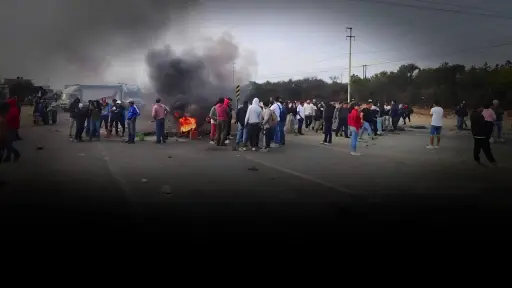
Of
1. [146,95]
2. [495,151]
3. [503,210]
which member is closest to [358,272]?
[503,210]

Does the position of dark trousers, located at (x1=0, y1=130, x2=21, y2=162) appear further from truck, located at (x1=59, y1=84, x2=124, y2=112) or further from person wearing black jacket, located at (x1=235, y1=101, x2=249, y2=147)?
person wearing black jacket, located at (x1=235, y1=101, x2=249, y2=147)

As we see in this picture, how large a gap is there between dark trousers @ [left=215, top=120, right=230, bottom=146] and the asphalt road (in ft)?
5.00

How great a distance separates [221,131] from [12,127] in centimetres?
602

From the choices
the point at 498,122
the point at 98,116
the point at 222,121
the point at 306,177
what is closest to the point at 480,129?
the point at 306,177

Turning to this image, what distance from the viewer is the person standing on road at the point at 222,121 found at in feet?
47.9

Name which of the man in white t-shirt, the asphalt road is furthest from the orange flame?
the man in white t-shirt

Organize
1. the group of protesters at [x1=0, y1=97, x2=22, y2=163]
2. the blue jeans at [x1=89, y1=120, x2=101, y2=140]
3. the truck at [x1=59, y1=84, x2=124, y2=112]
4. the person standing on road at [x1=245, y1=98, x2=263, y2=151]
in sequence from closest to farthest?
the group of protesters at [x1=0, y1=97, x2=22, y2=163] → the truck at [x1=59, y1=84, x2=124, y2=112] → the person standing on road at [x1=245, y1=98, x2=263, y2=151] → the blue jeans at [x1=89, y1=120, x2=101, y2=140]

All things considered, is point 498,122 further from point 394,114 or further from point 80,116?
point 80,116

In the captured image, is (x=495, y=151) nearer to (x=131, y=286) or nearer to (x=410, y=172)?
(x=410, y=172)

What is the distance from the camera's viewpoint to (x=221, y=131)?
48.9 ft

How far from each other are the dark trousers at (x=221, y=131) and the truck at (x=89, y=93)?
337cm

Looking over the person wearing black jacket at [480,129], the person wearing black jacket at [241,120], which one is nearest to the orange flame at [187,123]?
the person wearing black jacket at [241,120]

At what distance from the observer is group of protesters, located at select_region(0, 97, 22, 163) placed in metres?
9.38

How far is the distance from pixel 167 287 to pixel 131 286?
0.30 meters
